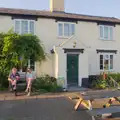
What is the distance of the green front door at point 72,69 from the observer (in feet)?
67.1

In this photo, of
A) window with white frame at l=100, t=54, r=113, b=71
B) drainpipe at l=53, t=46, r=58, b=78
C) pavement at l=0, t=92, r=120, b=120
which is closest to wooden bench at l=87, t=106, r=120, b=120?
pavement at l=0, t=92, r=120, b=120

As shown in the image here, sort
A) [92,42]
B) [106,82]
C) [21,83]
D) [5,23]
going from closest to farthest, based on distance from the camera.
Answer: [21,83] → [5,23] → [106,82] → [92,42]

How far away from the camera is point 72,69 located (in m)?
20.6

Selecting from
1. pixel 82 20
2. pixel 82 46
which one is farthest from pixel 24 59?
pixel 82 20

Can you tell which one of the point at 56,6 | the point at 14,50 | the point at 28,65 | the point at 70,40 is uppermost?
the point at 56,6

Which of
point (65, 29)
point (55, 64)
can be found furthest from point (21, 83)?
point (65, 29)

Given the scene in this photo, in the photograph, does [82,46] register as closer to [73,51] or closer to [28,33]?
[73,51]

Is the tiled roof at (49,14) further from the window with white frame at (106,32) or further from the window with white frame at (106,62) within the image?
the window with white frame at (106,62)

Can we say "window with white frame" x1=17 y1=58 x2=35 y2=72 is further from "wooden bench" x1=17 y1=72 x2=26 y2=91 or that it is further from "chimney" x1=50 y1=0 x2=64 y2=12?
"chimney" x1=50 y1=0 x2=64 y2=12

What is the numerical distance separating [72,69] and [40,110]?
29.4ft

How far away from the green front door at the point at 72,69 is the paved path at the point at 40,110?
5702mm

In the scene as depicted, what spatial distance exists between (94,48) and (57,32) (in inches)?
136

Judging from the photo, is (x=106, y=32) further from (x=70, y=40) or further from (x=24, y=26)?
(x=24, y=26)

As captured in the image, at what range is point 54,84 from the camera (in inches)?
719
